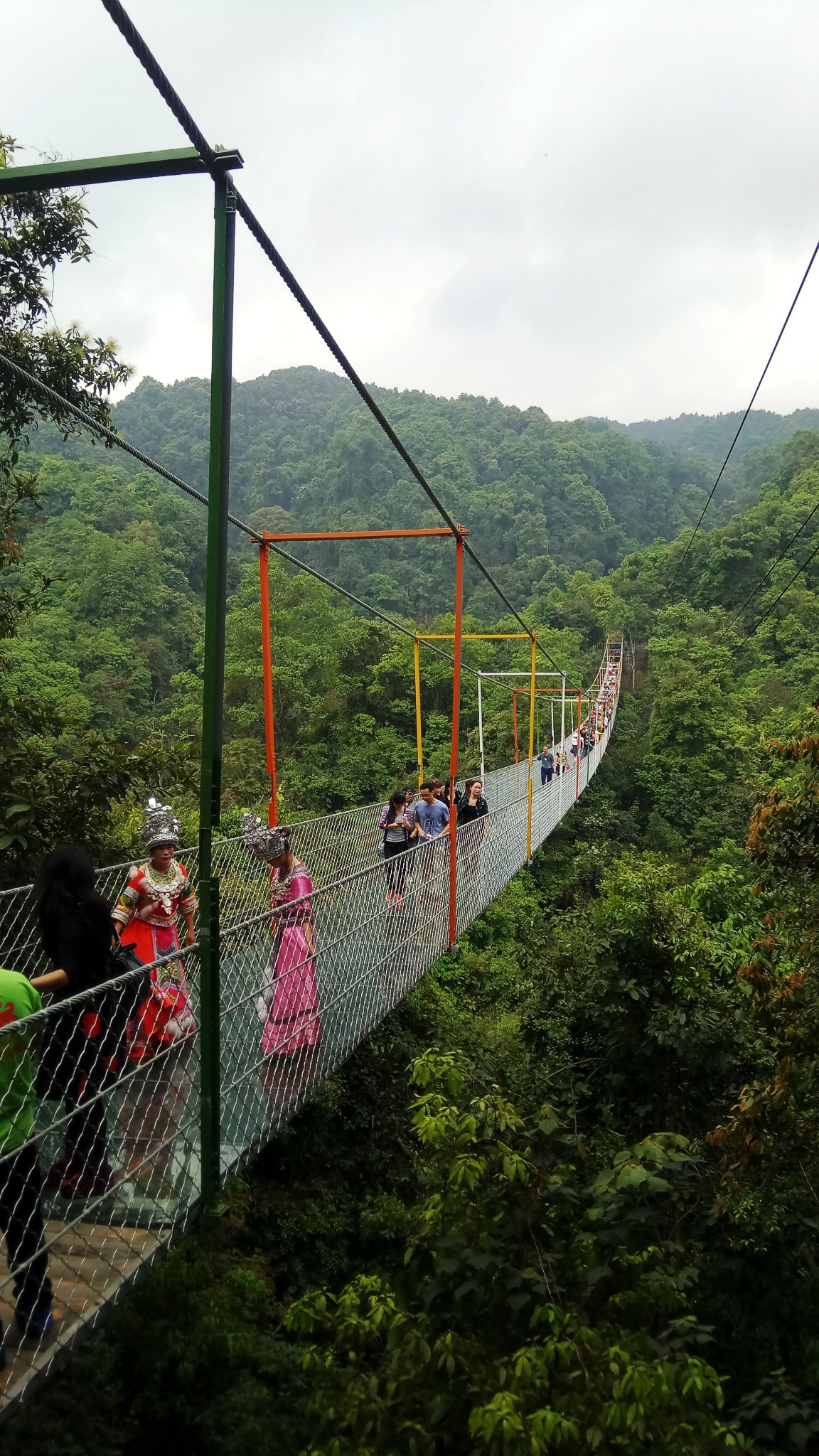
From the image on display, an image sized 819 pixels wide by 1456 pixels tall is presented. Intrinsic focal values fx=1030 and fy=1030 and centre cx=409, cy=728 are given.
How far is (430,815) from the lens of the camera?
16.9ft

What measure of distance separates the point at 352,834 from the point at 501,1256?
3227 mm

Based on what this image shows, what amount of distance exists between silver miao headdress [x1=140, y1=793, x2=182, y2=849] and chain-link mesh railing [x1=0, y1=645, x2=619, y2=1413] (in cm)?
27

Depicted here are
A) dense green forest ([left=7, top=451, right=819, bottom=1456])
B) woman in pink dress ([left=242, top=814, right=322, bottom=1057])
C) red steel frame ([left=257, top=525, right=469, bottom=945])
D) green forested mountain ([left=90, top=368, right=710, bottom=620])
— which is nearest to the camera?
dense green forest ([left=7, top=451, right=819, bottom=1456])

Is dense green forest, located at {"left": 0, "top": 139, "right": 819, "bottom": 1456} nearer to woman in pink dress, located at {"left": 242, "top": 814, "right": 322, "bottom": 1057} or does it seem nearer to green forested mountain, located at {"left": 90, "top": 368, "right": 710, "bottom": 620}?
woman in pink dress, located at {"left": 242, "top": 814, "right": 322, "bottom": 1057}

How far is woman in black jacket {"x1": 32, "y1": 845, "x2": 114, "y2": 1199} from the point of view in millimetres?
1714

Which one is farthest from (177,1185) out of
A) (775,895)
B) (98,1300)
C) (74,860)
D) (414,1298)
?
(775,895)

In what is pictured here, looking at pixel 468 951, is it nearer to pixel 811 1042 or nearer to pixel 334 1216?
pixel 334 1216

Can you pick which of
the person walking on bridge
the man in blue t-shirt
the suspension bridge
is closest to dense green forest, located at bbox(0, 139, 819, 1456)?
the suspension bridge

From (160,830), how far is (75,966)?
706 mm

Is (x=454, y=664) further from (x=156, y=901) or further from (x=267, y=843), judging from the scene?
(x=156, y=901)

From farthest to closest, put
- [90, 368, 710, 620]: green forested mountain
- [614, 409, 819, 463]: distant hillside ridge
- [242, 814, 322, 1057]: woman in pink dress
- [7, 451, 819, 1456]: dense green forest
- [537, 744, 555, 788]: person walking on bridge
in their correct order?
[614, 409, 819, 463]: distant hillside ridge < [90, 368, 710, 620]: green forested mountain < [537, 744, 555, 788]: person walking on bridge < [242, 814, 322, 1057]: woman in pink dress < [7, 451, 819, 1456]: dense green forest

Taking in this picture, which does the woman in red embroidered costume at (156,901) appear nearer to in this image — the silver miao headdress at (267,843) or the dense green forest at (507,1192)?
the silver miao headdress at (267,843)

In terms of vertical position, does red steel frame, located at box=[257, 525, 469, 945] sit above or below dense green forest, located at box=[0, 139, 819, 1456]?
above

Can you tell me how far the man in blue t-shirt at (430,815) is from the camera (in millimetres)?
5086
